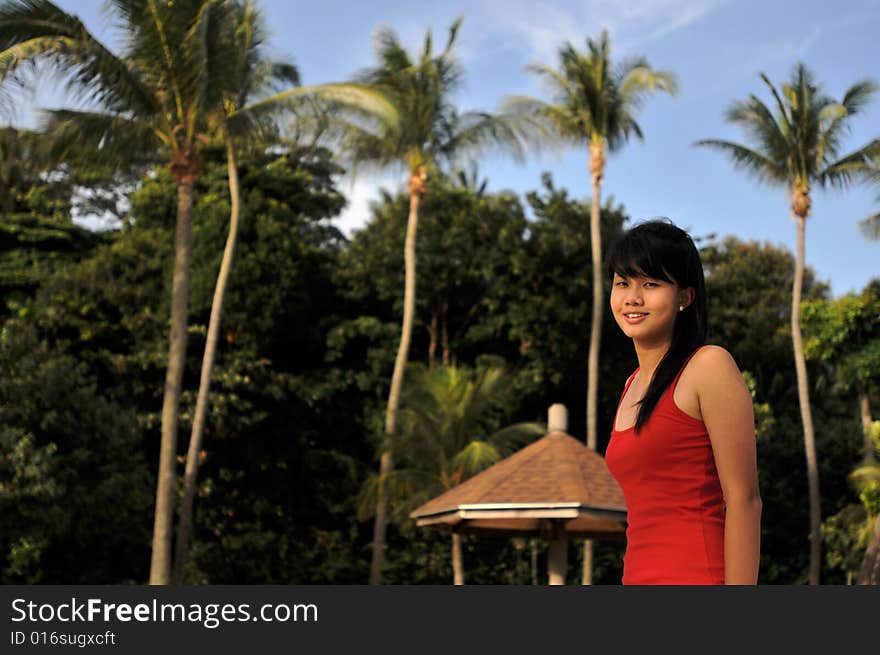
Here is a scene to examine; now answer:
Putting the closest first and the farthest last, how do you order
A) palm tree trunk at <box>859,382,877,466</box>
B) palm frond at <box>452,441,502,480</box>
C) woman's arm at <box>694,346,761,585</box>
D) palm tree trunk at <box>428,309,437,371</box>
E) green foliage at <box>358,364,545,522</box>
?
woman's arm at <box>694,346,761,585</box>
palm frond at <box>452,441,502,480</box>
green foliage at <box>358,364,545,522</box>
palm tree trunk at <box>859,382,877,466</box>
palm tree trunk at <box>428,309,437,371</box>

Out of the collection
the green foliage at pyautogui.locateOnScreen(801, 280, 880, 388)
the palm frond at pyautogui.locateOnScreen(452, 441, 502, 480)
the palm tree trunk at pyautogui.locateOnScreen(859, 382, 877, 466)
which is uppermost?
the green foliage at pyautogui.locateOnScreen(801, 280, 880, 388)

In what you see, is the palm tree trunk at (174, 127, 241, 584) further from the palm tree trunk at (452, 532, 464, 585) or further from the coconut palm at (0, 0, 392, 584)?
the palm tree trunk at (452, 532, 464, 585)

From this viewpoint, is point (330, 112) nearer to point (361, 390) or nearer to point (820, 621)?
point (361, 390)

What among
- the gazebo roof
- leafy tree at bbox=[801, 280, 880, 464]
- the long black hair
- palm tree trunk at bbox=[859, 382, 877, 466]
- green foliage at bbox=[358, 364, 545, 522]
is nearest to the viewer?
the long black hair

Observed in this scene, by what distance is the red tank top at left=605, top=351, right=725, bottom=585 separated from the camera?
2145 millimetres

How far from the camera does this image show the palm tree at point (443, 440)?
79.1 ft

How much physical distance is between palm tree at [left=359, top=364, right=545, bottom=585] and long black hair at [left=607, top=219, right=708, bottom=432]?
69.7 feet

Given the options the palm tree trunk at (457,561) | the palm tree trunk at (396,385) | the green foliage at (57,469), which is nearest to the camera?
the green foliage at (57,469)

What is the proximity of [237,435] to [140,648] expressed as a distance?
2533 cm

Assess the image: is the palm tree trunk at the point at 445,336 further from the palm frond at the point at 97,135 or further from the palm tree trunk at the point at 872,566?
the palm tree trunk at the point at 872,566

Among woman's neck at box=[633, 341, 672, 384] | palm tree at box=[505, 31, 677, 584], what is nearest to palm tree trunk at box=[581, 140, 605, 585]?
palm tree at box=[505, 31, 677, 584]

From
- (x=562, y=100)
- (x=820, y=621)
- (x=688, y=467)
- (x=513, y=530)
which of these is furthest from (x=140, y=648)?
(x=562, y=100)

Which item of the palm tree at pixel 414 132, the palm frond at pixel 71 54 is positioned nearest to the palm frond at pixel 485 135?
the palm tree at pixel 414 132

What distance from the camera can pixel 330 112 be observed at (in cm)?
2092
